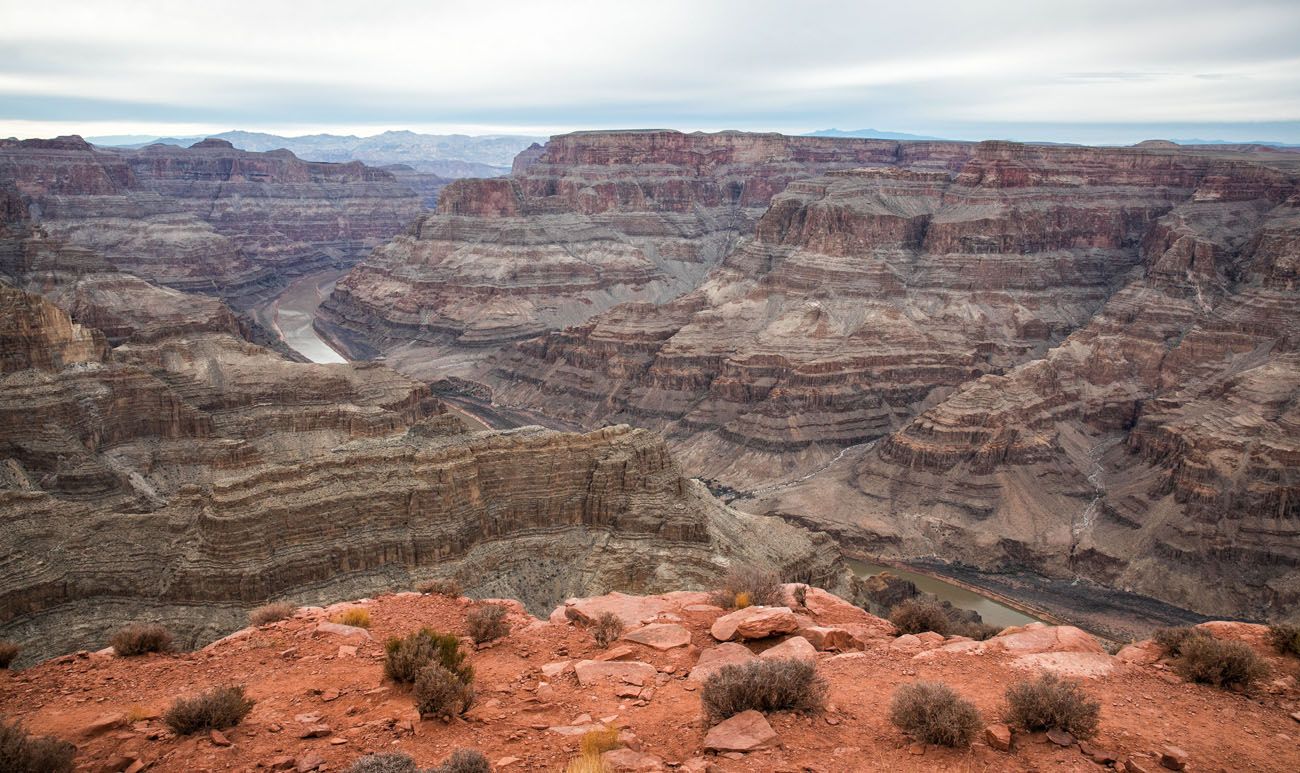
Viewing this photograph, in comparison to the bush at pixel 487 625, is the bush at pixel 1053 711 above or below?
above

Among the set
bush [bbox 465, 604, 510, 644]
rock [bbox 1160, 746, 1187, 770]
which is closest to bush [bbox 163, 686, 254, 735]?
bush [bbox 465, 604, 510, 644]

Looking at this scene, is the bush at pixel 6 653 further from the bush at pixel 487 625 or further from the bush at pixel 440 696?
the bush at pixel 440 696

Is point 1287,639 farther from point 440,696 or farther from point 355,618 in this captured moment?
point 355,618

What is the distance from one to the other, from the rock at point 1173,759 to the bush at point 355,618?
1539 centimetres

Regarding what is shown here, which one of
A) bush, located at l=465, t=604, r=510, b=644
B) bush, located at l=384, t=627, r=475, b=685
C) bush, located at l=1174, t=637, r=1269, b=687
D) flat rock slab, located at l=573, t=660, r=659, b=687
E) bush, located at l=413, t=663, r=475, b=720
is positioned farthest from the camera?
bush, located at l=465, t=604, r=510, b=644

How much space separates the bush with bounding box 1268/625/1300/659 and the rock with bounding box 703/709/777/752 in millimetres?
9677

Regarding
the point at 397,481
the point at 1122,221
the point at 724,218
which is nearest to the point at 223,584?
the point at 397,481

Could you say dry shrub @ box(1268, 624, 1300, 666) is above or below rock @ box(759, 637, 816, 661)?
above

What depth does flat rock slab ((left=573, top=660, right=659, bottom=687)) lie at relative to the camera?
15602mm

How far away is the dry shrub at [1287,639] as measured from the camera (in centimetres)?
1544

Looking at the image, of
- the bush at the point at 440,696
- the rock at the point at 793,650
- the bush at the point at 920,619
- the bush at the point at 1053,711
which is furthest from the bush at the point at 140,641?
the bush at the point at 1053,711

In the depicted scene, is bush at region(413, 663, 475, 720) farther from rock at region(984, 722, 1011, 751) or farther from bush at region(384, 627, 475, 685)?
rock at region(984, 722, 1011, 751)

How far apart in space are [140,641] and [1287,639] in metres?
21.8

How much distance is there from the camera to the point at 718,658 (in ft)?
54.1
